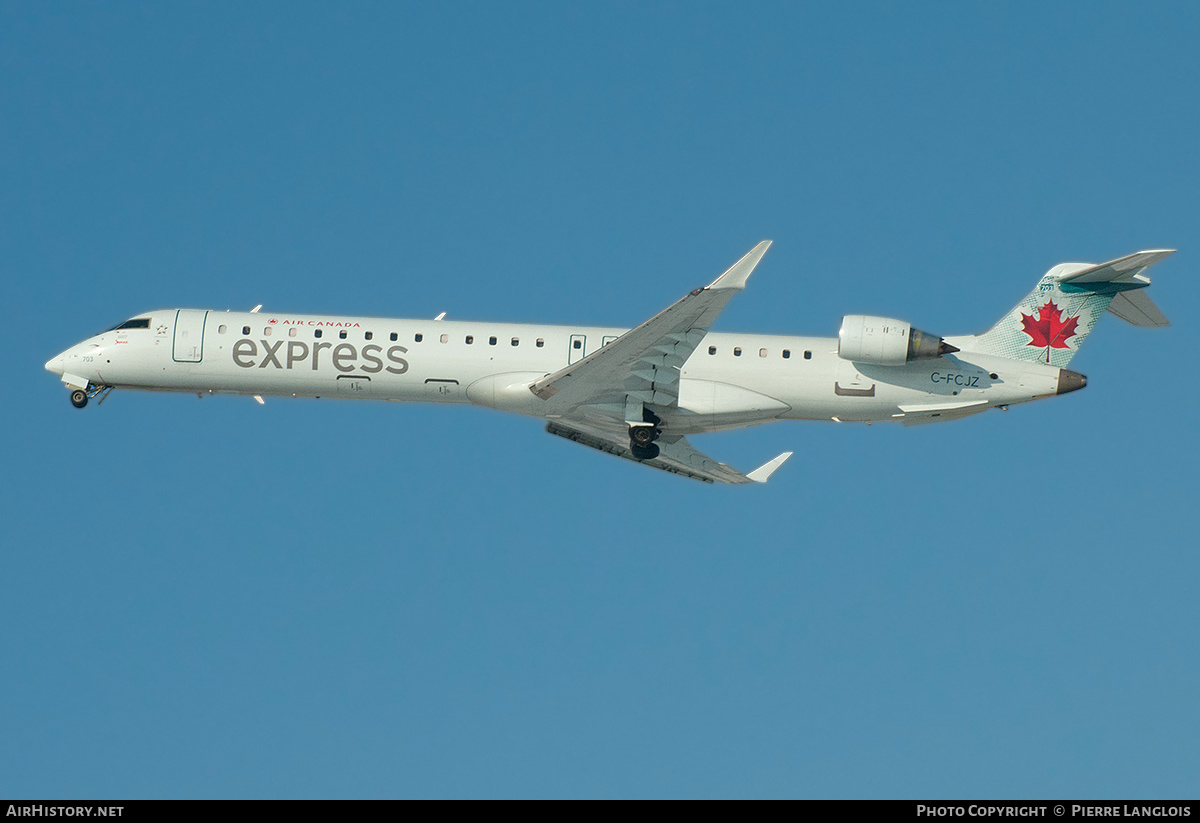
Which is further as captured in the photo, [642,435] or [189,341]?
[189,341]

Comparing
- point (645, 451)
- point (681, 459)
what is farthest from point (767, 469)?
point (645, 451)

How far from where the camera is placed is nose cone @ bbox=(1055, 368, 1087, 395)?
3027 centimetres

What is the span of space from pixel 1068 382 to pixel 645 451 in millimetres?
10090

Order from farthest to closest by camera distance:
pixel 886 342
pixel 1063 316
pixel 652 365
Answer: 1. pixel 1063 316
2. pixel 886 342
3. pixel 652 365

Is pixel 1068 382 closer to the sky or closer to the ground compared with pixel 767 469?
closer to the sky

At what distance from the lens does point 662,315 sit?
27.1m

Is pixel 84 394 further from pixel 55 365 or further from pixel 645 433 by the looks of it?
pixel 645 433

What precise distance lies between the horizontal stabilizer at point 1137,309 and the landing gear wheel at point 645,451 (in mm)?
11479

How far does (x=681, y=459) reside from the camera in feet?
114

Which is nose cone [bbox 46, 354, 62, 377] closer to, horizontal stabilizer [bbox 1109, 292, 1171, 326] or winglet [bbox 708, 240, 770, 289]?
winglet [bbox 708, 240, 770, 289]

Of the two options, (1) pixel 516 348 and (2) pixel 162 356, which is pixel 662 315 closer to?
(1) pixel 516 348

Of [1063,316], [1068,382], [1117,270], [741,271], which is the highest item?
[1117,270]

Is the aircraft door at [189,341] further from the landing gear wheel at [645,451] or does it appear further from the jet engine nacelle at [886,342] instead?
the jet engine nacelle at [886,342]
